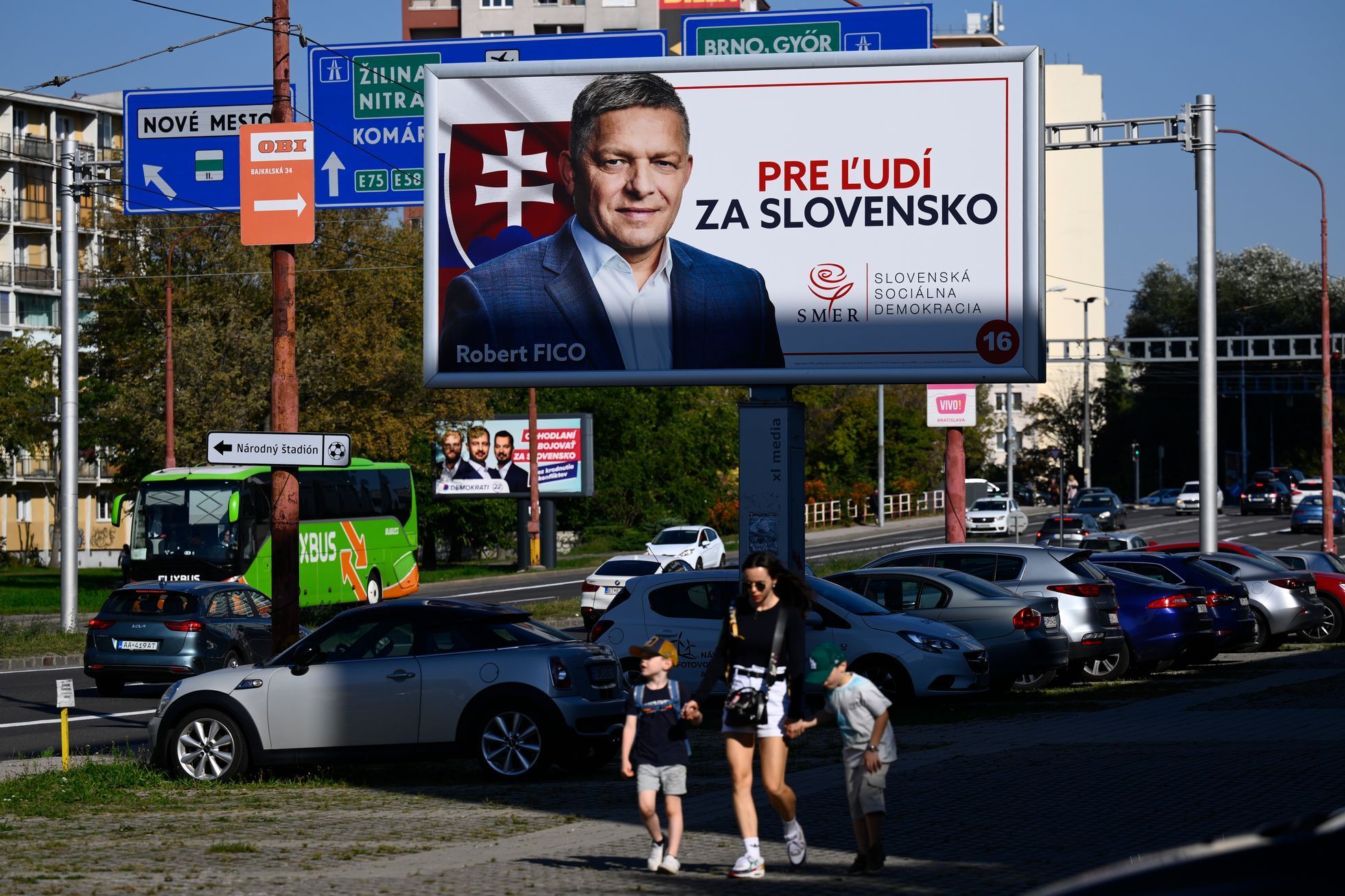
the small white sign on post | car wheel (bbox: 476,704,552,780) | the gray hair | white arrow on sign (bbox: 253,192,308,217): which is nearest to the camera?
car wheel (bbox: 476,704,552,780)

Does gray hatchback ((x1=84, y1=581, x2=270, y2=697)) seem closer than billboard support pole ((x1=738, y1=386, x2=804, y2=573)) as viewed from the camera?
No

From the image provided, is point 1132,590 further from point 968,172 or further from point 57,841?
point 57,841

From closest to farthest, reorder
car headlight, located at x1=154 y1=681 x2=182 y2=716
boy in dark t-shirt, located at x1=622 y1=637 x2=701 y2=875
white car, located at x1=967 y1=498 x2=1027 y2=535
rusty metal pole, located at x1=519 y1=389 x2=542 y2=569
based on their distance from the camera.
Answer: boy in dark t-shirt, located at x1=622 y1=637 x2=701 y2=875 → car headlight, located at x1=154 y1=681 x2=182 y2=716 → rusty metal pole, located at x1=519 y1=389 x2=542 y2=569 → white car, located at x1=967 y1=498 x2=1027 y2=535

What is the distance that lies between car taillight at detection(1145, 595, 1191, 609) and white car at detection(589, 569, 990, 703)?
453 cm

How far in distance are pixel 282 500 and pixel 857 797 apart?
8.82 meters

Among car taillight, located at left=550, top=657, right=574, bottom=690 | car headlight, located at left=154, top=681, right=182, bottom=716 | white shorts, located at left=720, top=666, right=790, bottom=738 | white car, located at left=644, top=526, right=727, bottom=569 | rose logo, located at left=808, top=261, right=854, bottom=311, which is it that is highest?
rose logo, located at left=808, top=261, right=854, bottom=311

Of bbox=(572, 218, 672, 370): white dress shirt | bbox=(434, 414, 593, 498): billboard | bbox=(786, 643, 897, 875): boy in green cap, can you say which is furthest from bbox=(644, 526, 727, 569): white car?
bbox=(786, 643, 897, 875): boy in green cap

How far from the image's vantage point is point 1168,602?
2173cm

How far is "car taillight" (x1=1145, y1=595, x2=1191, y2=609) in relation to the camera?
2170 centimetres

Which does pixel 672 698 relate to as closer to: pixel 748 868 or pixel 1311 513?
pixel 748 868

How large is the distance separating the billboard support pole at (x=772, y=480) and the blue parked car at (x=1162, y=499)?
82.1 metres

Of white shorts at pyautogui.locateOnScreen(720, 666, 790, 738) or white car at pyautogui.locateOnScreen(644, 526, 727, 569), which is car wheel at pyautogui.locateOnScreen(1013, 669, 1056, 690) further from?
white car at pyautogui.locateOnScreen(644, 526, 727, 569)

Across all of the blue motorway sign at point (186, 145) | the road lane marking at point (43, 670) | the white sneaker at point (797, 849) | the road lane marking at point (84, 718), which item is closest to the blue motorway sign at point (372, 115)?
the blue motorway sign at point (186, 145)

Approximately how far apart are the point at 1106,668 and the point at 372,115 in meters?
11.7
